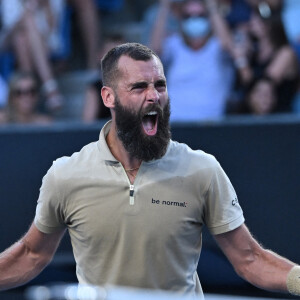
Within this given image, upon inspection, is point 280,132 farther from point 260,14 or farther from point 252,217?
point 260,14

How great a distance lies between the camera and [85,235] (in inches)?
135

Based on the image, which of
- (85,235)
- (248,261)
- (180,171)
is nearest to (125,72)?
(180,171)

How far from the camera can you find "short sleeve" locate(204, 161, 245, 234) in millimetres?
3387

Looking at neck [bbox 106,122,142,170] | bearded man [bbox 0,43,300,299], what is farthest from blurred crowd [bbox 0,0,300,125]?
bearded man [bbox 0,43,300,299]

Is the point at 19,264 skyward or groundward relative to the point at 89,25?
groundward

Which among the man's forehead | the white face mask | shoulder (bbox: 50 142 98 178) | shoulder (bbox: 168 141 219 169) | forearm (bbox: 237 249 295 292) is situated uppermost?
the man's forehead

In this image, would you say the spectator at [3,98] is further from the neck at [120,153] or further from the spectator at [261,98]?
the neck at [120,153]

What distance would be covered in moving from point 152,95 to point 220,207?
1.82ft

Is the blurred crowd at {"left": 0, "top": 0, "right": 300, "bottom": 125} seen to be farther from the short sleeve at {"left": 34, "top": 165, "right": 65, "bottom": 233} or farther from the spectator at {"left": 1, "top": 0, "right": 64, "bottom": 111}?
the short sleeve at {"left": 34, "top": 165, "right": 65, "bottom": 233}

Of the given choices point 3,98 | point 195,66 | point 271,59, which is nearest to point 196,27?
point 195,66

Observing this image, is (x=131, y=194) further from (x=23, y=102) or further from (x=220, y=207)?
(x=23, y=102)

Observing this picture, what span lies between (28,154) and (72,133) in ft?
1.27

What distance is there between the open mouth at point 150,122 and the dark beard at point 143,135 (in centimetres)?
2

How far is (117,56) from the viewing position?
3.48 m
